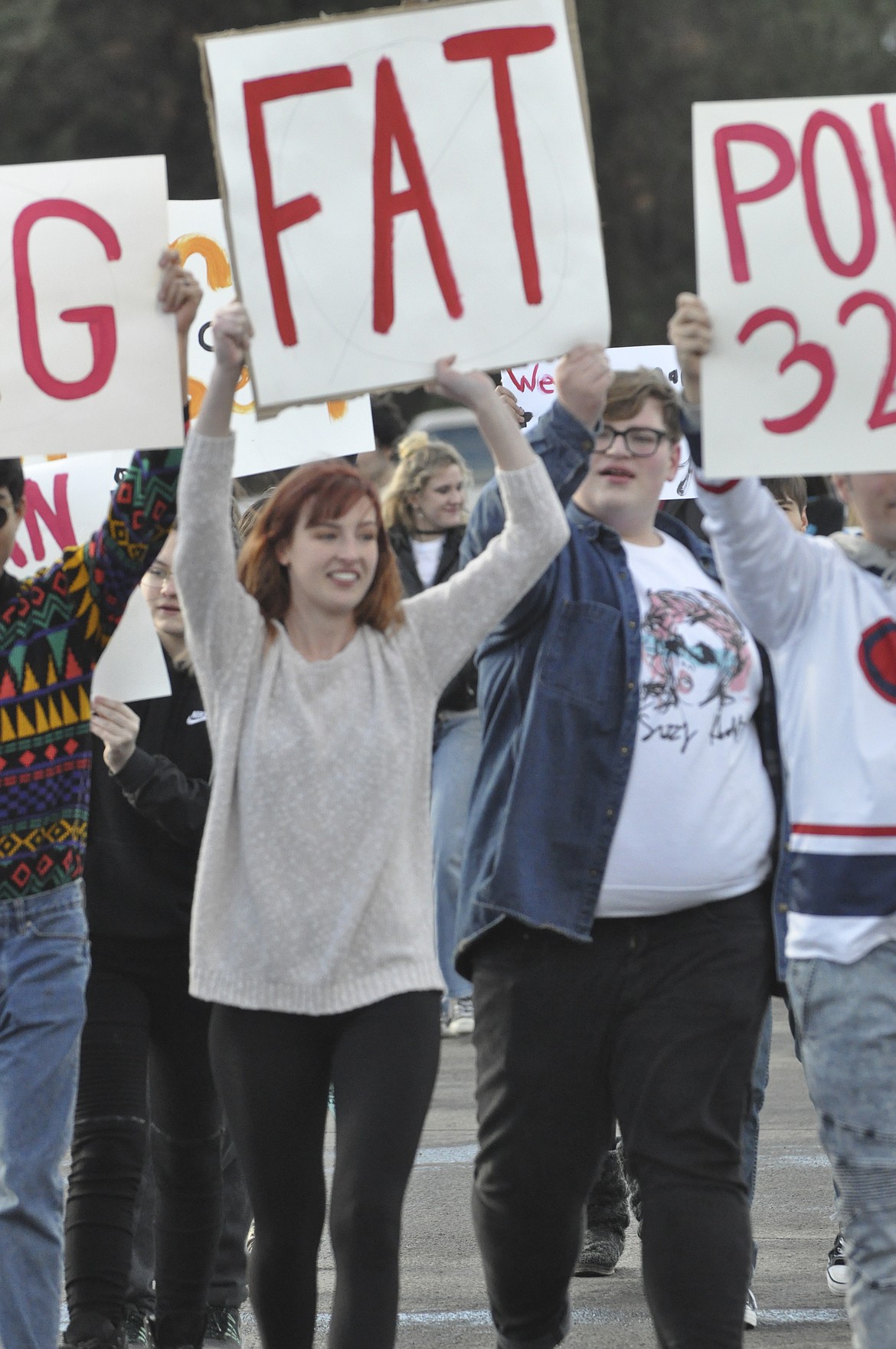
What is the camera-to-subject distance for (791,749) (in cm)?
397

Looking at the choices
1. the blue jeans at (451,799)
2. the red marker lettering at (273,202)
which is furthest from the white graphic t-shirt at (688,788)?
the blue jeans at (451,799)

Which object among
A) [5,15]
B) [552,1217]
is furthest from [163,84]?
[552,1217]

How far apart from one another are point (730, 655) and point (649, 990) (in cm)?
63

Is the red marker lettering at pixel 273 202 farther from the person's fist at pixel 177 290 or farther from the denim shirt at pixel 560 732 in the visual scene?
the denim shirt at pixel 560 732

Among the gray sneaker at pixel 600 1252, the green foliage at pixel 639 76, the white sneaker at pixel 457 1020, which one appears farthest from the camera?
the green foliage at pixel 639 76

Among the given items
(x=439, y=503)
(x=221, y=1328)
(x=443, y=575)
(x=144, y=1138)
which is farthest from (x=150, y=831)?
(x=439, y=503)

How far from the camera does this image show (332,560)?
4219 millimetres

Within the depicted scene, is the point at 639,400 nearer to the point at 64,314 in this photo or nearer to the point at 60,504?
the point at 64,314

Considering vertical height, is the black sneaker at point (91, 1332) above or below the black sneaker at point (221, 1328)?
above

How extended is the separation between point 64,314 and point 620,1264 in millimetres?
2965

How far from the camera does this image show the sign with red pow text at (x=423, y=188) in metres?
4.12

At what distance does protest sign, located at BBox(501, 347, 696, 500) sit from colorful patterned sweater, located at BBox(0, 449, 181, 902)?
1.54 metres

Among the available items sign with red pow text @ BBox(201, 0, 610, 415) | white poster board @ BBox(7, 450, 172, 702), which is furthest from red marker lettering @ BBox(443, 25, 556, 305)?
white poster board @ BBox(7, 450, 172, 702)

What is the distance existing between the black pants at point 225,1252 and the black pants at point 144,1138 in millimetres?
203
